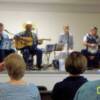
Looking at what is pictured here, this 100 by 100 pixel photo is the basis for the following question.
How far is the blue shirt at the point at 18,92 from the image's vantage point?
190 cm

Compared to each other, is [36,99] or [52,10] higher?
[52,10]

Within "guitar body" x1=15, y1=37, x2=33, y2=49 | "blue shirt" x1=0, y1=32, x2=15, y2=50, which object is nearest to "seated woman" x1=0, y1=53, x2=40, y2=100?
"blue shirt" x1=0, y1=32, x2=15, y2=50

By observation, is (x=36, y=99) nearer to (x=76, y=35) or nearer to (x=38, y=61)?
(x=38, y=61)

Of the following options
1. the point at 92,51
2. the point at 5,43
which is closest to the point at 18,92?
the point at 5,43

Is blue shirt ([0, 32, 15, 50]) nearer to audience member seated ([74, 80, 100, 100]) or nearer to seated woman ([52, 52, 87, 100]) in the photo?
seated woman ([52, 52, 87, 100])

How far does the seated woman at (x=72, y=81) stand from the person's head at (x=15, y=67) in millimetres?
414

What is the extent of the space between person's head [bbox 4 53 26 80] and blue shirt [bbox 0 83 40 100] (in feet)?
0.29

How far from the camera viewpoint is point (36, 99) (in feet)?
6.41

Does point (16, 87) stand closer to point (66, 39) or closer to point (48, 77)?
point (48, 77)

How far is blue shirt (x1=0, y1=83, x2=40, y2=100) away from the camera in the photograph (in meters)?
1.90

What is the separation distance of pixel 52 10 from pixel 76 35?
1.09m

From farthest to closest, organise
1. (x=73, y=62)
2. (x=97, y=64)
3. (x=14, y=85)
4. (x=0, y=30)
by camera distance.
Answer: (x=97, y=64) < (x=0, y=30) < (x=73, y=62) < (x=14, y=85)

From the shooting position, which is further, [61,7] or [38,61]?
[61,7]

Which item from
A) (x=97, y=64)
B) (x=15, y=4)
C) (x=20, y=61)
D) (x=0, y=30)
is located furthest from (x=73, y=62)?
(x=15, y=4)
